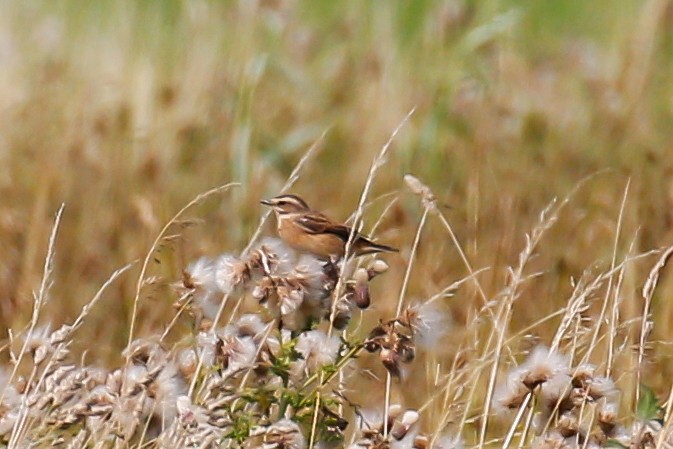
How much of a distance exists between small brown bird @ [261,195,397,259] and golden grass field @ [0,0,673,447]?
2.18ft

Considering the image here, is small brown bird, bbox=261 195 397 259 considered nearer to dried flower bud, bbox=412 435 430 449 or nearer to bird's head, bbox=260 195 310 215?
bird's head, bbox=260 195 310 215

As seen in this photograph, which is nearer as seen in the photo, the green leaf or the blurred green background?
the green leaf

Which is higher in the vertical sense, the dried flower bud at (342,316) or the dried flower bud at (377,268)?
the dried flower bud at (377,268)

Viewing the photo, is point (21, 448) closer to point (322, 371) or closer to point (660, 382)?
point (322, 371)

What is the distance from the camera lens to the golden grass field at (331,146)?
5.53m

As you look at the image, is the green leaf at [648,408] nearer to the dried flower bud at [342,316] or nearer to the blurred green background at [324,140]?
the dried flower bud at [342,316]

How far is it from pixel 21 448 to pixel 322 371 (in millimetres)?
603

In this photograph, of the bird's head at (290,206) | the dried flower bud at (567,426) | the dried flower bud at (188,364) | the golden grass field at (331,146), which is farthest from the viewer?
the golden grass field at (331,146)

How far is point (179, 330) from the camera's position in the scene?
16.7ft

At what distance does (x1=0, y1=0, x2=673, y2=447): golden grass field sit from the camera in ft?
18.1

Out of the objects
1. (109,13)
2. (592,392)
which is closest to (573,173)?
Answer: (109,13)

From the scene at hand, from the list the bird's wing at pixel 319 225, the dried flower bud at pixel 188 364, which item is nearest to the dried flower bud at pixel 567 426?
the dried flower bud at pixel 188 364

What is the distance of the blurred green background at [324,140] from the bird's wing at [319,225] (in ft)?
2.76

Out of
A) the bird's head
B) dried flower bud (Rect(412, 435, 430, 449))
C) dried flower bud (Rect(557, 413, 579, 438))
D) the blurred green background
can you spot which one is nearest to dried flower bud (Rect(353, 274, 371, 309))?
dried flower bud (Rect(412, 435, 430, 449))
